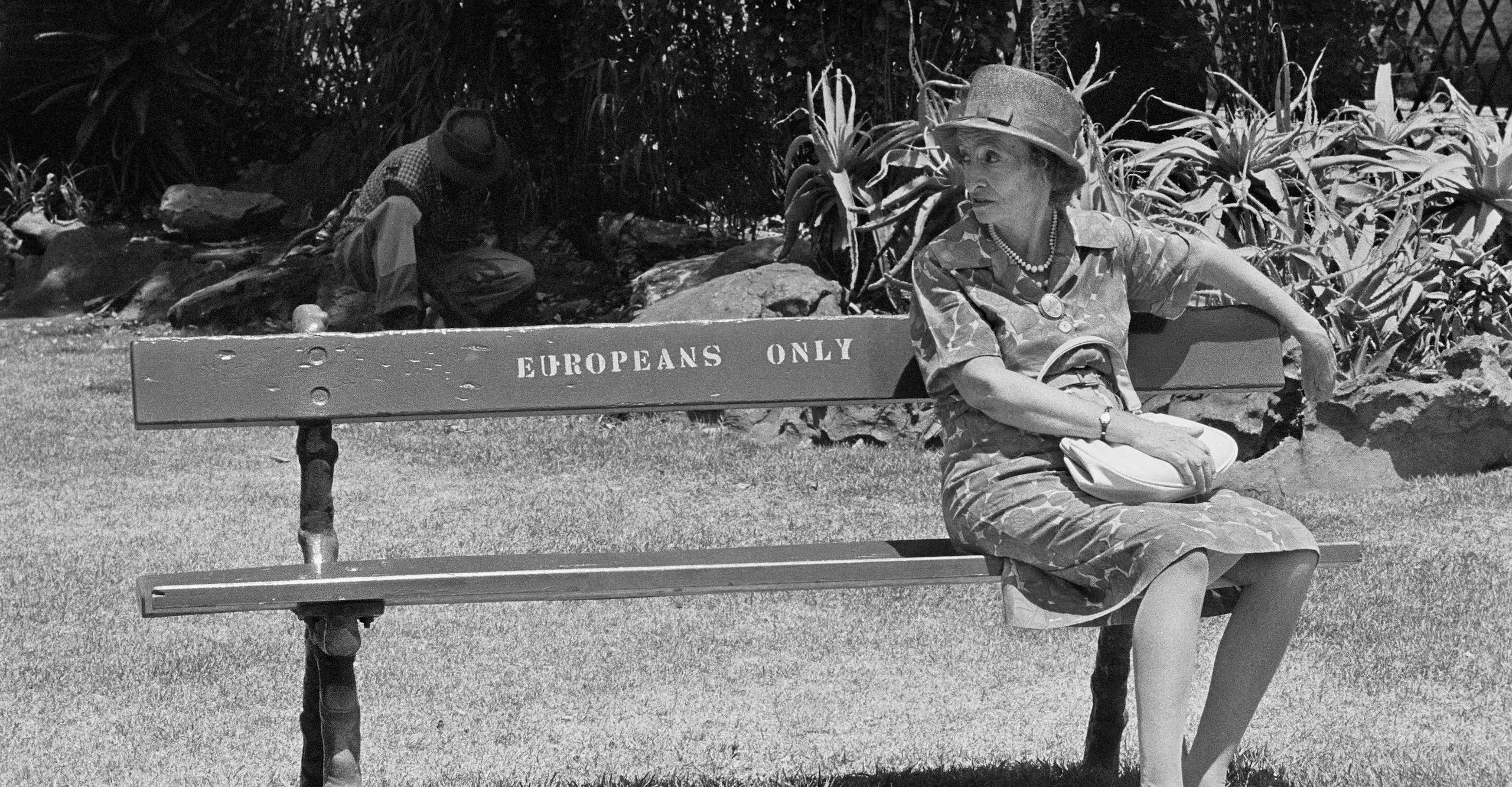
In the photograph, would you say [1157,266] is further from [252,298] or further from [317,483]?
[252,298]

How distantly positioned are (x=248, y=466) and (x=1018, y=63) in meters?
4.01

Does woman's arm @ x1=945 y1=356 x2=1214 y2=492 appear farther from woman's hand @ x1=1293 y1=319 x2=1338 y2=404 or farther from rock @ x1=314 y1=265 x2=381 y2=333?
rock @ x1=314 y1=265 x2=381 y2=333

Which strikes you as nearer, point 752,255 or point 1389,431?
point 1389,431

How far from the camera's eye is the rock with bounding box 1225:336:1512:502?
590 centimetres

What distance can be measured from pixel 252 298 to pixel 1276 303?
25.1 ft

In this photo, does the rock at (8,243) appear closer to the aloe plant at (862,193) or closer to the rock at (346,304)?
the rock at (346,304)

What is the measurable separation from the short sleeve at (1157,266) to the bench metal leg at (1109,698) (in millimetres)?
663

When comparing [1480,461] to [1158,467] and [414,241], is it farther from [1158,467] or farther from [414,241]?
[414,241]

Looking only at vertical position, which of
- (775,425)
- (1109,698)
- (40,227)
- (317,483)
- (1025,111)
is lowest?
(775,425)

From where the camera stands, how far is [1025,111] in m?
3.13

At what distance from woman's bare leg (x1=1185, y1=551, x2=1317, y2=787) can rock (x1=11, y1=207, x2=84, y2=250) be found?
34.6 feet

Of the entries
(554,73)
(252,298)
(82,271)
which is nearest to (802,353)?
(252,298)

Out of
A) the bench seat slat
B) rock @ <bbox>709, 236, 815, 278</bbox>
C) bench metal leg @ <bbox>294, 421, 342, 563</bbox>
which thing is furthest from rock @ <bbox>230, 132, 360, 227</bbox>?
the bench seat slat

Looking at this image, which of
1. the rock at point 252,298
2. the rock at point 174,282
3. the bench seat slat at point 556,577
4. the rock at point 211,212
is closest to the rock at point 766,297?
the rock at point 252,298
